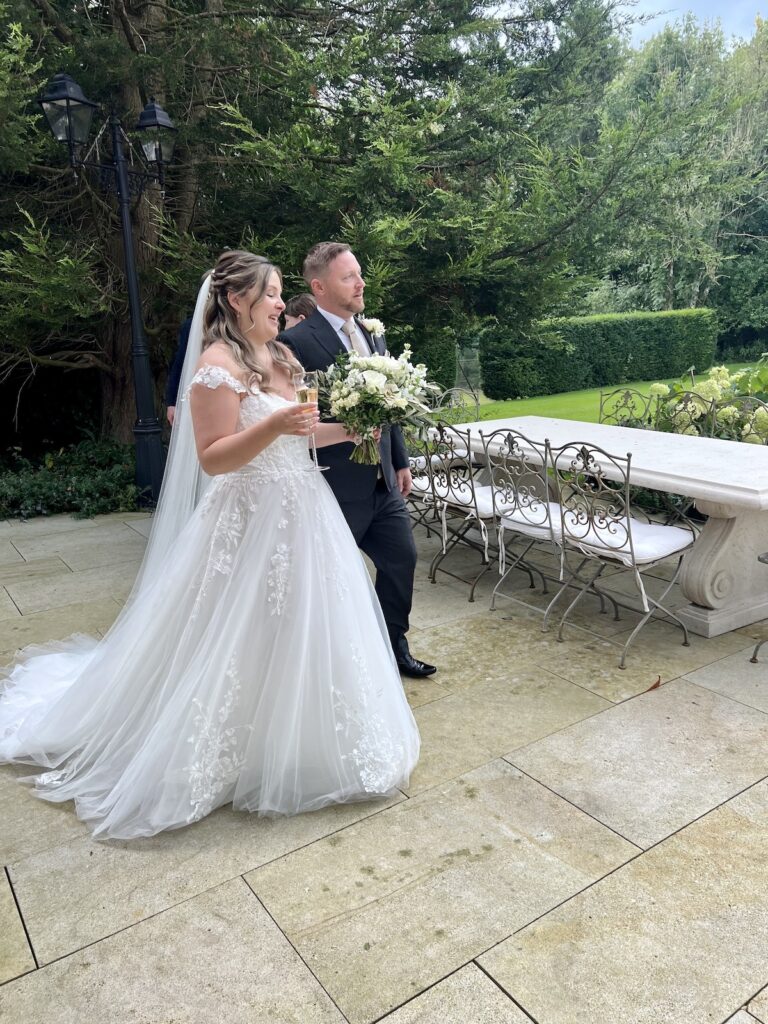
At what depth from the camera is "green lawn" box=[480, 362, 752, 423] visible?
13188 mm

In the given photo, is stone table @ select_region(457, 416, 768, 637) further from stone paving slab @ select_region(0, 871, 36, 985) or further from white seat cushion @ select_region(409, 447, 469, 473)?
stone paving slab @ select_region(0, 871, 36, 985)

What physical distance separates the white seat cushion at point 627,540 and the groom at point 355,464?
1186 millimetres

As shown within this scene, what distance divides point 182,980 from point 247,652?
3.43 ft

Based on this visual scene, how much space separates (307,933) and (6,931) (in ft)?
2.92

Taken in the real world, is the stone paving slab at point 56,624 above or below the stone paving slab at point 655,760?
above

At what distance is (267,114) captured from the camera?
24.8ft

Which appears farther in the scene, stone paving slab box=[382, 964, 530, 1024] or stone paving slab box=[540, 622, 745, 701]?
stone paving slab box=[540, 622, 745, 701]

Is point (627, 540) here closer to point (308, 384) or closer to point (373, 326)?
point (373, 326)

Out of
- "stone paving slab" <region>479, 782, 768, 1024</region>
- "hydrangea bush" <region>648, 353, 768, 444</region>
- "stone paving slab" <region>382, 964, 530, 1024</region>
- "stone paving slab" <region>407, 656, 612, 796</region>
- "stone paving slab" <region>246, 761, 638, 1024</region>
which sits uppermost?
"hydrangea bush" <region>648, 353, 768, 444</region>

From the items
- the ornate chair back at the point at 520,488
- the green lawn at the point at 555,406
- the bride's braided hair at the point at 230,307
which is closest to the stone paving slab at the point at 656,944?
the bride's braided hair at the point at 230,307

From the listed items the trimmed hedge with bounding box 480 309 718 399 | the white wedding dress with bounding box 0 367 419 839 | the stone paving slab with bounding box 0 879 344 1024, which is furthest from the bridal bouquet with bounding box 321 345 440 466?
the trimmed hedge with bounding box 480 309 718 399

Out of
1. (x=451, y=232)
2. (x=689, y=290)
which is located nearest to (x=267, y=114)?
(x=451, y=232)

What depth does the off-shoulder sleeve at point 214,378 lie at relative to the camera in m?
2.57

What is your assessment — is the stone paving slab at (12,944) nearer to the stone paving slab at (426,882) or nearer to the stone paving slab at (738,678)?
the stone paving slab at (426,882)
